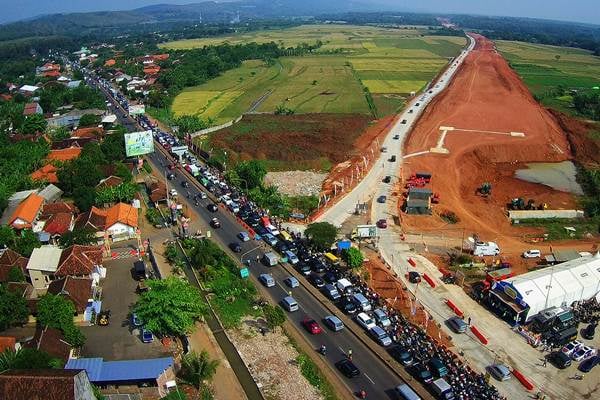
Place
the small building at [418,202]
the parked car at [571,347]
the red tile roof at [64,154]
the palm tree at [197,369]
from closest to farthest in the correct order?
the palm tree at [197,369] < the parked car at [571,347] < the small building at [418,202] < the red tile roof at [64,154]

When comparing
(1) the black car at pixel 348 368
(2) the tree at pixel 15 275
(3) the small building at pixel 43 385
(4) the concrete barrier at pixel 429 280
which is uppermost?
(3) the small building at pixel 43 385

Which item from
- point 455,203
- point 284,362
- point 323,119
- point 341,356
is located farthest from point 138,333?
point 323,119

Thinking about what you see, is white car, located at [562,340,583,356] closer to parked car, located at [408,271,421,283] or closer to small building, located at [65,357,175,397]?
parked car, located at [408,271,421,283]

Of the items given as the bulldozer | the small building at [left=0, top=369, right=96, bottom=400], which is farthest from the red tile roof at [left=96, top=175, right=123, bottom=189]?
the bulldozer

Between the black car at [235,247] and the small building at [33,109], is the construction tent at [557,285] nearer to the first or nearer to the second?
the black car at [235,247]

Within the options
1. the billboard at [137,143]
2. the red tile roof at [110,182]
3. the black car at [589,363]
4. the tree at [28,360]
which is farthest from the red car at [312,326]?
the billboard at [137,143]

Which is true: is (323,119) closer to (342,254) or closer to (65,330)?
(342,254)

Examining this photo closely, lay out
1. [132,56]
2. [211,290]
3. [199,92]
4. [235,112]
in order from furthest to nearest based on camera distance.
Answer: [132,56]
[199,92]
[235,112]
[211,290]
